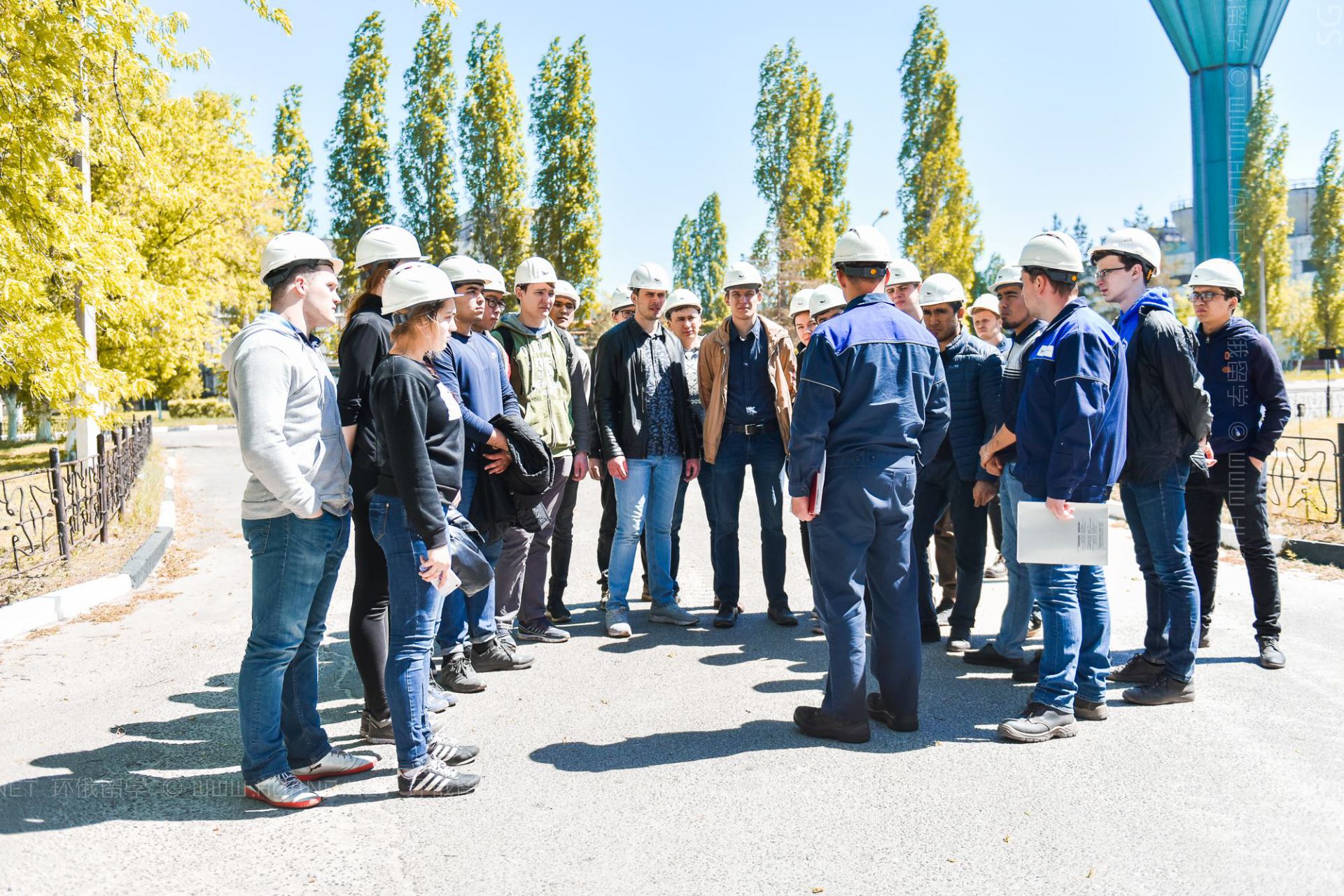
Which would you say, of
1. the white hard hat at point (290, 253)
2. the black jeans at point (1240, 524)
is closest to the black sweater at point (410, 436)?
the white hard hat at point (290, 253)

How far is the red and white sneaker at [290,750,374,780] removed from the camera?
404 centimetres

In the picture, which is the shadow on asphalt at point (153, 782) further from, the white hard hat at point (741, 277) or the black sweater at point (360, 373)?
the white hard hat at point (741, 277)

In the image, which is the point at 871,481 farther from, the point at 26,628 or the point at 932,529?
the point at 26,628

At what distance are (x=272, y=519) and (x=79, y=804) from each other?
138cm

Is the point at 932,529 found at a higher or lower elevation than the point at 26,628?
higher

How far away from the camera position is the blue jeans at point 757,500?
6.57m

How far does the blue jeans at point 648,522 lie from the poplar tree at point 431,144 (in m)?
33.9

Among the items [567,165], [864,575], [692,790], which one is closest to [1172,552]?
[864,575]

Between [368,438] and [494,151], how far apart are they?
1419 inches

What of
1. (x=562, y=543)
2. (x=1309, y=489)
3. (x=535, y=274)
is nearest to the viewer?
(x=535, y=274)

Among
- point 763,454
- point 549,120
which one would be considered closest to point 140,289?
point 763,454

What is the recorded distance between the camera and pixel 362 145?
39.2m

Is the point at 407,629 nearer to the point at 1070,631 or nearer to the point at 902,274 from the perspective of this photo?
the point at 1070,631

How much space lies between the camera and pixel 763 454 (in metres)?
6.58
